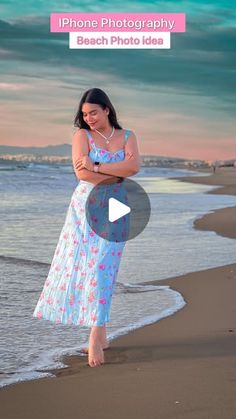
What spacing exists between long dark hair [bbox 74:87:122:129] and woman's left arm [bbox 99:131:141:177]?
17cm

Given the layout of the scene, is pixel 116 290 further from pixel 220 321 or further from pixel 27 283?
pixel 220 321

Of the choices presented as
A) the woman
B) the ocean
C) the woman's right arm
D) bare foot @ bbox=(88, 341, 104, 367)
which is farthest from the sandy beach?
the woman's right arm

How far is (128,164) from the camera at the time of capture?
4.81 meters

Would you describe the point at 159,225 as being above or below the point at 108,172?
below

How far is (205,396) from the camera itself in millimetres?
4047

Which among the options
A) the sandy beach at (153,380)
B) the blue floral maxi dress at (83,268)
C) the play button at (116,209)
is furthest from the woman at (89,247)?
the sandy beach at (153,380)

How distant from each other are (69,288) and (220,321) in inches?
68.5

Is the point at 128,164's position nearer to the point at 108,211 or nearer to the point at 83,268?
the point at 108,211

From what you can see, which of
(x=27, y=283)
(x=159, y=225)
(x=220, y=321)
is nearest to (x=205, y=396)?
(x=220, y=321)

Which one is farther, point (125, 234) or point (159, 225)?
point (159, 225)

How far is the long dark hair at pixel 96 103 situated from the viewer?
193 inches

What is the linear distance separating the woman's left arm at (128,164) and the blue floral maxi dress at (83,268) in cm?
6

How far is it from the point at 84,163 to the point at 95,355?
129 cm

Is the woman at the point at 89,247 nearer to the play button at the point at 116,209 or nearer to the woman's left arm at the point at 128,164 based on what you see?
the woman's left arm at the point at 128,164
